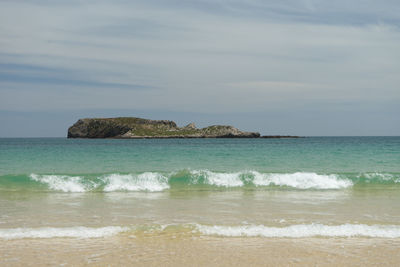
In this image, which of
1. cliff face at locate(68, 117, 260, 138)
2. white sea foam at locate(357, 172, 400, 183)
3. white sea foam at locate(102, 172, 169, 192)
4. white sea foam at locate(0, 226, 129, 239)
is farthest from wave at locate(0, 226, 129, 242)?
cliff face at locate(68, 117, 260, 138)

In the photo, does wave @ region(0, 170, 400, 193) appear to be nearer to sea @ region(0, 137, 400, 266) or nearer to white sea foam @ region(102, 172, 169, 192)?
white sea foam @ region(102, 172, 169, 192)

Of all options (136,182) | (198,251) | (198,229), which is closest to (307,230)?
(198,229)

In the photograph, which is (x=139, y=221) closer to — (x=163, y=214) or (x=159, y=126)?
(x=163, y=214)

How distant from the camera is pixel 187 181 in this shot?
19438mm

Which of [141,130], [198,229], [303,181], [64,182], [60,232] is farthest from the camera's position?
[141,130]

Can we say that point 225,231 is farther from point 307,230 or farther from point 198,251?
point 307,230

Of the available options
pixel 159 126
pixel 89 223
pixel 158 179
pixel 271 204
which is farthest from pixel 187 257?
pixel 159 126

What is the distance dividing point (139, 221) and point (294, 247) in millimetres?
4123

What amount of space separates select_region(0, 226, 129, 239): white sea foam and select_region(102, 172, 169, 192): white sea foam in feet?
29.7

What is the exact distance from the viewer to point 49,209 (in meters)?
11.4

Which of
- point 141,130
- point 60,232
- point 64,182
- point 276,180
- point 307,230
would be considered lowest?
point 64,182

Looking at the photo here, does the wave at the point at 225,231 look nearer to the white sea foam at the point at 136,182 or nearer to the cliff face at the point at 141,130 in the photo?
the white sea foam at the point at 136,182

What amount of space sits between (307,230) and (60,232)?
216 inches

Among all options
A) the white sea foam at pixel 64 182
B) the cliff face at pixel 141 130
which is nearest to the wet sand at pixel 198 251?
the white sea foam at pixel 64 182
